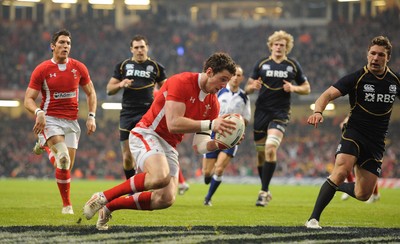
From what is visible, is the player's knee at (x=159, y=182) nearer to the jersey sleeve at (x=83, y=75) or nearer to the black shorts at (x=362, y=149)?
the black shorts at (x=362, y=149)

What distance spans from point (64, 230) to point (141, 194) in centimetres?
93

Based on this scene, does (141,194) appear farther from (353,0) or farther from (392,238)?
(353,0)

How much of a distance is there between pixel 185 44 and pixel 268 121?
30602 millimetres

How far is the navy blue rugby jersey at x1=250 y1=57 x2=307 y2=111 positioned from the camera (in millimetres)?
13889

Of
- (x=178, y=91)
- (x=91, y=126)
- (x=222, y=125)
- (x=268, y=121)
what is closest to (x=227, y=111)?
(x=268, y=121)

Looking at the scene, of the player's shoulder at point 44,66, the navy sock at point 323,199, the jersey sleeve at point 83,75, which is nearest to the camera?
the navy sock at point 323,199

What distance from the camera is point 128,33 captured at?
44750 millimetres

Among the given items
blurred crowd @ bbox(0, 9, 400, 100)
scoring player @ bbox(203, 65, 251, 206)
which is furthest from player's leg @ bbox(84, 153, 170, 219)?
blurred crowd @ bbox(0, 9, 400, 100)

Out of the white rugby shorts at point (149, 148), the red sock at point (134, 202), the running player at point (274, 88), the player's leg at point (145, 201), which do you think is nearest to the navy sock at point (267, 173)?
the running player at point (274, 88)

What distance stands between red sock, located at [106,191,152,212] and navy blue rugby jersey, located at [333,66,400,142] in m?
2.67

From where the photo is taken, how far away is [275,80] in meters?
14.0

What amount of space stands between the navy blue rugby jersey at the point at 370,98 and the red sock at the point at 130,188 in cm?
266

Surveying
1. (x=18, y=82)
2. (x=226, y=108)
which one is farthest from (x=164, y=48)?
(x=226, y=108)

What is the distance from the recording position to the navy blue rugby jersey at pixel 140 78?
43.7 feet
